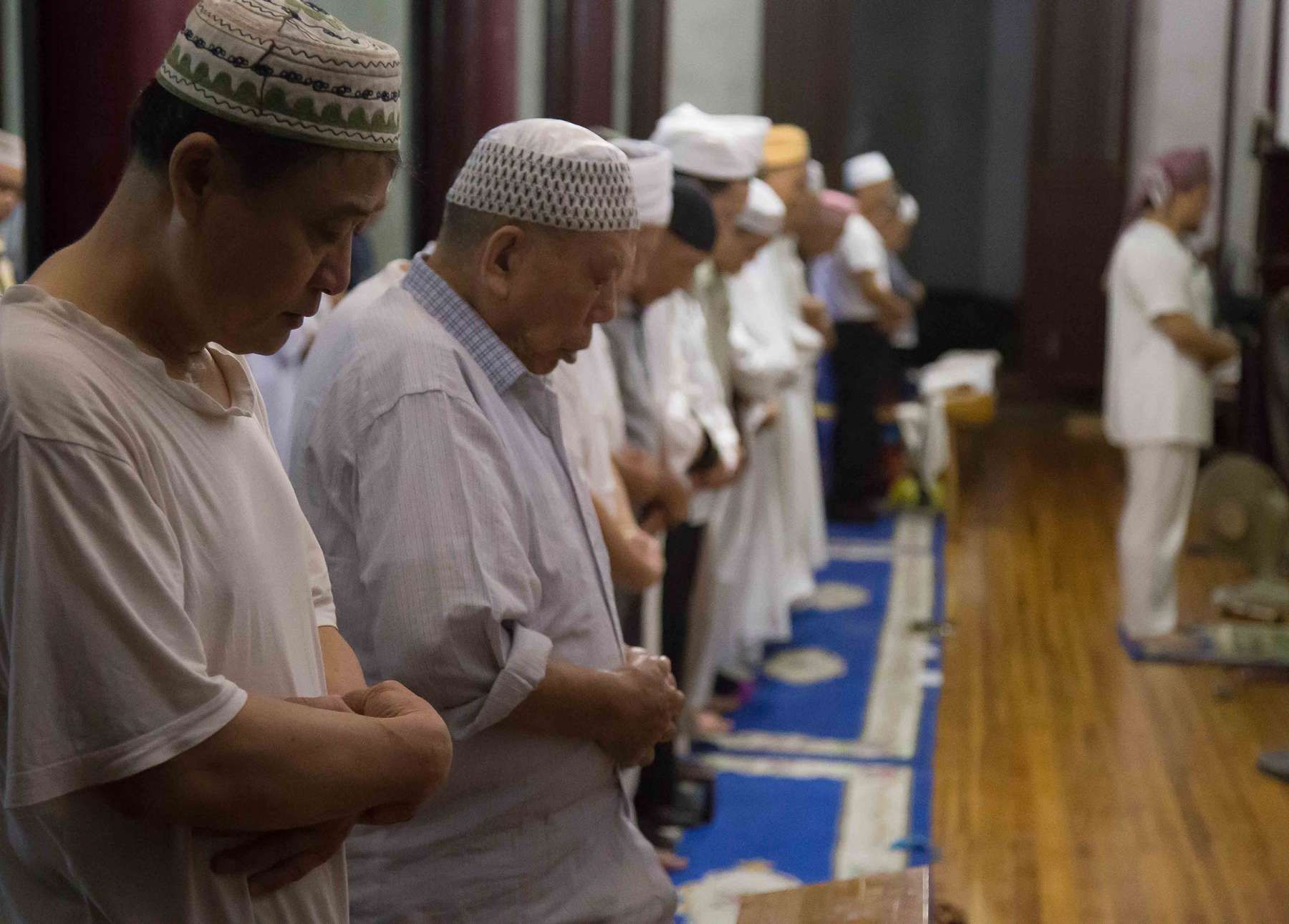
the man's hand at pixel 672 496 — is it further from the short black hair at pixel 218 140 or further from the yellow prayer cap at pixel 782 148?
the yellow prayer cap at pixel 782 148

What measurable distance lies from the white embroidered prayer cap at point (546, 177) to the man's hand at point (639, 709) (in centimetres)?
53

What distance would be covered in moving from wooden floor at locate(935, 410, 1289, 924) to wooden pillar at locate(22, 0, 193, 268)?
2.40 metres

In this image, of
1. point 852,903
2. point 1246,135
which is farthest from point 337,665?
point 1246,135

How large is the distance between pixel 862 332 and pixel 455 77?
415 cm

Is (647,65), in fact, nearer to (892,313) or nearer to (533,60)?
(892,313)

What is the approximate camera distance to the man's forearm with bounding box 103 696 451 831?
1097mm

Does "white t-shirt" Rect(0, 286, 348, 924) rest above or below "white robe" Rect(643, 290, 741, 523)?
above

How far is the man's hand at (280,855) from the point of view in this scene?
3.91ft

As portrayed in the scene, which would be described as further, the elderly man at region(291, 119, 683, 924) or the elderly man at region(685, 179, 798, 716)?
the elderly man at region(685, 179, 798, 716)

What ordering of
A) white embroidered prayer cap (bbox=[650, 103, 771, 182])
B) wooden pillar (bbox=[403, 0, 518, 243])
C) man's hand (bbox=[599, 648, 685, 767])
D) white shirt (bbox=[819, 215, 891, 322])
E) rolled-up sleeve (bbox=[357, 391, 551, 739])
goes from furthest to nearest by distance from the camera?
white shirt (bbox=[819, 215, 891, 322])
white embroidered prayer cap (bbox=[650, 103, 771, 182])
wooden pillar (bbox=[403, 0, 518, 243])
man's hand (bbox=[599, 648, 685, 767])
rolled-up sleeve (bbox=[357, 391, 551, 739])

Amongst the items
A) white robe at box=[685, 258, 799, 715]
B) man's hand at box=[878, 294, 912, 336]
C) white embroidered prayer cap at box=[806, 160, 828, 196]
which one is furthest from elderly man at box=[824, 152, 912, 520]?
white robe at box=[685, 258, 799, 715]

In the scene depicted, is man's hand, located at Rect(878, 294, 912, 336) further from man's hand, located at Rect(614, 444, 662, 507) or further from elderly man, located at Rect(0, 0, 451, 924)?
elderly man, located at Rect(0, 0, 451, 924)

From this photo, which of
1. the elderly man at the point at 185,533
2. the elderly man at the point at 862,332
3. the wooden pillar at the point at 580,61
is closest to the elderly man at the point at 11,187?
the elderly man at the point at 185,533

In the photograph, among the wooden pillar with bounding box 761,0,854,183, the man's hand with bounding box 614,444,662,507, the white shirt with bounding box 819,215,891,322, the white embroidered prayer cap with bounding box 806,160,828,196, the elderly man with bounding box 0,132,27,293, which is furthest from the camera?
the wooden pillar with bounding box 761,0,854,183
